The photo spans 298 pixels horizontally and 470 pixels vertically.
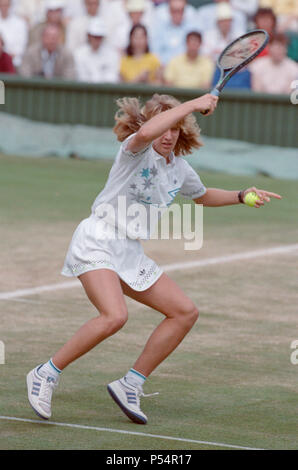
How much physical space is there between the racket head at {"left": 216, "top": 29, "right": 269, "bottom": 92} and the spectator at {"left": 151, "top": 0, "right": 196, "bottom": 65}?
11764 mm

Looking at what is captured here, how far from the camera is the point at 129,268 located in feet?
20.3

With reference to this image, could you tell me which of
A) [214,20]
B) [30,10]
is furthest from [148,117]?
[30,10]

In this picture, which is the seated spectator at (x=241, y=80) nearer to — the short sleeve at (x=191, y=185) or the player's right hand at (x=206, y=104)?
the short sleeve at (x=191, y=185)

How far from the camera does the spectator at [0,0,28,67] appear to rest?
19.6 metres

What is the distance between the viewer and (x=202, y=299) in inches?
373

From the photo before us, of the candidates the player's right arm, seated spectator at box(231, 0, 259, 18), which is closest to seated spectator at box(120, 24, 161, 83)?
seated spectator at box(231, 0, 259, 18)

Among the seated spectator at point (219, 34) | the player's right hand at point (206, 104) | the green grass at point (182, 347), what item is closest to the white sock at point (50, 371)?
the green grass at point (182, 347)

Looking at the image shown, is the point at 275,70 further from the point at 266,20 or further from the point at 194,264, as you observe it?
the point at 194,264

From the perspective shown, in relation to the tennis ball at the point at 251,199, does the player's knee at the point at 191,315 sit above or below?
below

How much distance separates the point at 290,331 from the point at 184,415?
244 centimetres

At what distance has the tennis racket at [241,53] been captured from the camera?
20.9 feet

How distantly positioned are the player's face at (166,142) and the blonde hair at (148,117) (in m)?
0.05
